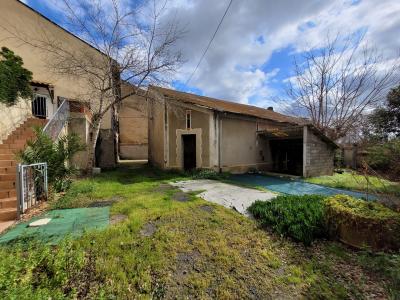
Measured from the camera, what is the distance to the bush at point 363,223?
3.33 metres

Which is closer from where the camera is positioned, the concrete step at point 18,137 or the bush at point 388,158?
the bush at point 388,158

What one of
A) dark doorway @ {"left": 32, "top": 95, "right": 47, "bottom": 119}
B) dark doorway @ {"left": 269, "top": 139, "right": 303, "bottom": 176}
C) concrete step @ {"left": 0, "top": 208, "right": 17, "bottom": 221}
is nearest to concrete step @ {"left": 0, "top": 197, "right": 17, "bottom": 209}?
concrete step @ {"left": 0, "top": 208, "right": 17, "bottom": 221}

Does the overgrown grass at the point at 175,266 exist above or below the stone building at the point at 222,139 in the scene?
below

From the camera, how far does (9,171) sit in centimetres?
577

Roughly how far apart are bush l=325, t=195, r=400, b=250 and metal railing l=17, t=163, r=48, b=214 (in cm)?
639

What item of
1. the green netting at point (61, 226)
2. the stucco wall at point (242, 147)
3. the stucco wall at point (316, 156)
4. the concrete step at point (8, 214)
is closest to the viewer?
the green netting at point (61, 226)

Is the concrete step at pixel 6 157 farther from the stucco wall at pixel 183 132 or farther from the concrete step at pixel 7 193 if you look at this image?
the stucco wall at pixel 183 132

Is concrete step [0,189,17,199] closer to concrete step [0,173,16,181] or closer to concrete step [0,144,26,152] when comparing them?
concrete step [0,173,16,181]

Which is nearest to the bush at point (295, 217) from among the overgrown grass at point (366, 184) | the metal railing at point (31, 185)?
the overgrown grass at point (366, 184)

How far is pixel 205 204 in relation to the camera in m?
5.90

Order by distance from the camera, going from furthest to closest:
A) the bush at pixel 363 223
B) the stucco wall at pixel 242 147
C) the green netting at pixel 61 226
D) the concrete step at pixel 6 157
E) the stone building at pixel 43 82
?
the stucco wall at pixel 242 147 → the stone building at pixel 43 82 → the concrete step at pixel 6 157 → the green netting at pixel 61 226 → the bush at pixel 363 223

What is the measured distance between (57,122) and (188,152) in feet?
21.9

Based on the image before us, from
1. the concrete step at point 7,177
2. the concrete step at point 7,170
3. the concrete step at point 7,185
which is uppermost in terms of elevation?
the concrete step at point 7,170

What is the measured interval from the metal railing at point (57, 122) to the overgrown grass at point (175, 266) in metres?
5.16
